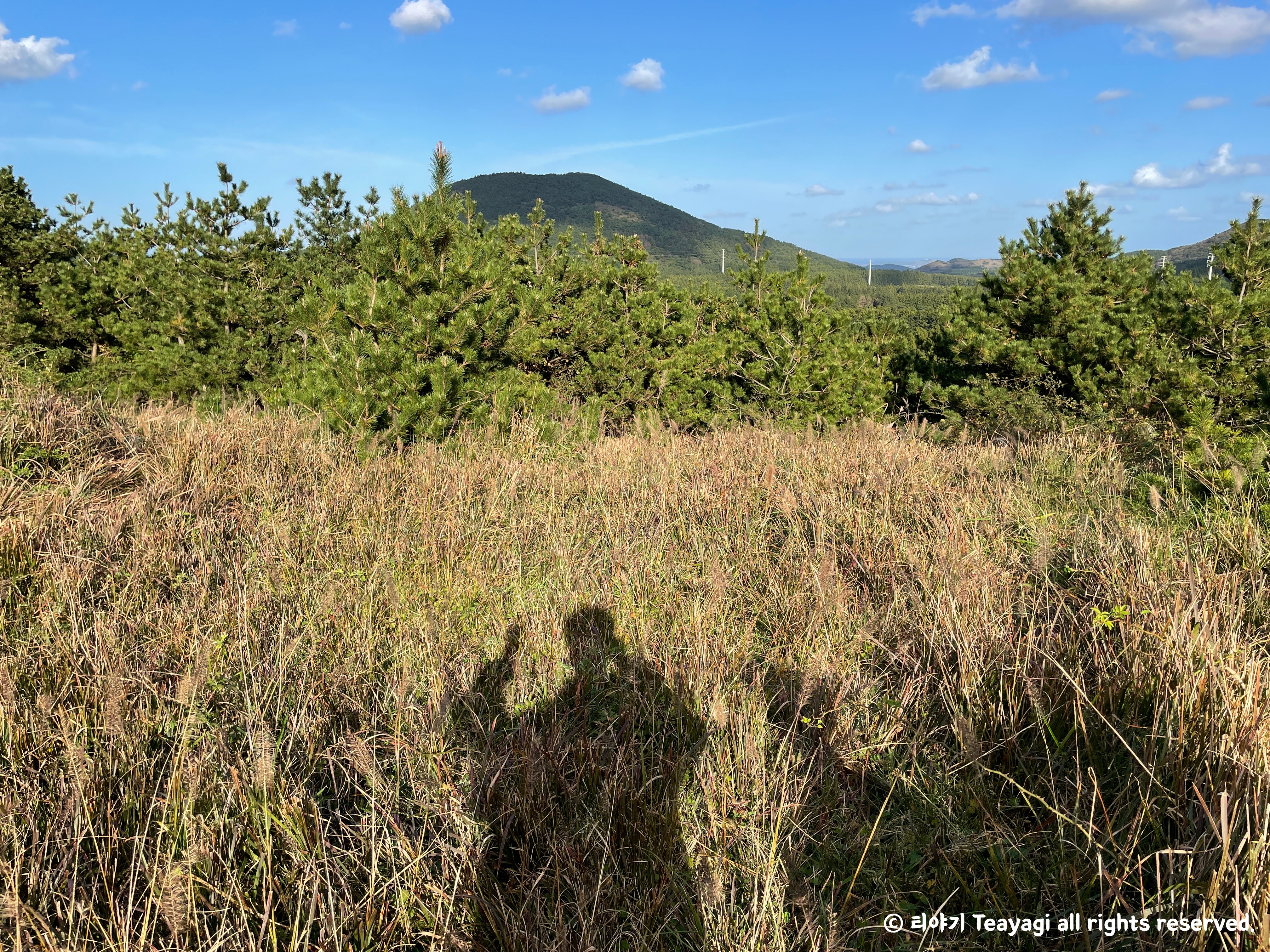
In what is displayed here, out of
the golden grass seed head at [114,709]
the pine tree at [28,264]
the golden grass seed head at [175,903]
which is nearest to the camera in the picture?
the golden grass seed head at [175,903]

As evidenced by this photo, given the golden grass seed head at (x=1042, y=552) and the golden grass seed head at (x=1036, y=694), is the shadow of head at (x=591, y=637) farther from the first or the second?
the golden grass seed head at (x=1042, y=552)

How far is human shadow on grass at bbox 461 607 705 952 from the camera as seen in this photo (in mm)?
1748

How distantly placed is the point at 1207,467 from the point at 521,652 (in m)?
4.60

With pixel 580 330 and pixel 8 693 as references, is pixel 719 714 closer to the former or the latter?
pixel 8 693

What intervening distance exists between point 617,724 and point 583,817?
1.88 feet

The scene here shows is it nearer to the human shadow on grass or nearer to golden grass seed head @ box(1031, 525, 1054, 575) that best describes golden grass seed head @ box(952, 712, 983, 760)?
the human shadow on grass

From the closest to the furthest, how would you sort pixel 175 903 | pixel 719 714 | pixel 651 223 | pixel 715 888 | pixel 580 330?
pixel 175 903
pixel 715 888
pixel 719 714
pixel 580 330
pixel 651 223

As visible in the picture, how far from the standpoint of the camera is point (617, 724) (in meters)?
2.69

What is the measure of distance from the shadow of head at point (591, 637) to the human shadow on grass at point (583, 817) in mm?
177

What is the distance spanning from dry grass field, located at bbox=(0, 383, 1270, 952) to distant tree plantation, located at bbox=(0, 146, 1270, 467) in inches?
124

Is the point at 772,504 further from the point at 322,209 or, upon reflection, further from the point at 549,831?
the point at 322,209

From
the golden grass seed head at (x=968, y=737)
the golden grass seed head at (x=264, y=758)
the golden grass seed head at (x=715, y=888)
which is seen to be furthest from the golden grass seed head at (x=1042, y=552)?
the golden grass seed head at (x=264, y=758)

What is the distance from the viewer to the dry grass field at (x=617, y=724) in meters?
1.74

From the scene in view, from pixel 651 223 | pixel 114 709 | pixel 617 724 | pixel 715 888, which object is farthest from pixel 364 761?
pixel 651 223
